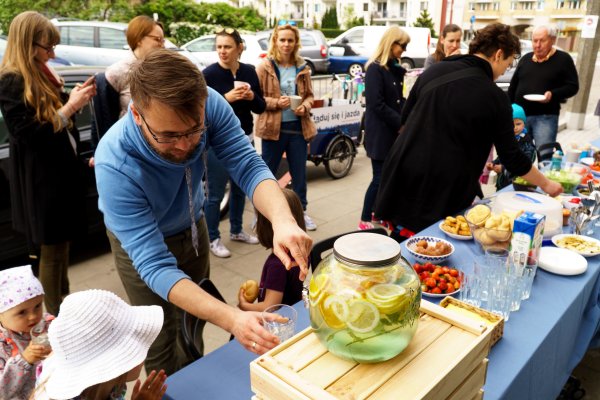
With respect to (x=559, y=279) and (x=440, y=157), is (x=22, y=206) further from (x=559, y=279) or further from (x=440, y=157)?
(x=559, y=279)

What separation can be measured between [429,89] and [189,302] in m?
1.92

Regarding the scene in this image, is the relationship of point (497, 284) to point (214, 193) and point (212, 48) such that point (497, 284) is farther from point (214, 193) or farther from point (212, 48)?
point (212, 48)

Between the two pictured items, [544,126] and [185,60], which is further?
[544,126]

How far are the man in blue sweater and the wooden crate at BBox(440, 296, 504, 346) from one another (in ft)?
1.94

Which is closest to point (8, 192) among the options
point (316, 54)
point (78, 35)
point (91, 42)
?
point (91, 42)

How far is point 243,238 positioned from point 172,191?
266 cm

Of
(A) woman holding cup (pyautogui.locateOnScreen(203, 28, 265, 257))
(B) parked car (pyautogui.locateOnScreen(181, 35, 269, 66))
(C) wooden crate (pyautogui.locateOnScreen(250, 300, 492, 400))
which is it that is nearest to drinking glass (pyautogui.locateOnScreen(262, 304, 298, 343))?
(C) wooden crate (pyautogui.locateOnScreen(250, 300, 492, 400))

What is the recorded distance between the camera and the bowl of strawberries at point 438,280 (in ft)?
6.18

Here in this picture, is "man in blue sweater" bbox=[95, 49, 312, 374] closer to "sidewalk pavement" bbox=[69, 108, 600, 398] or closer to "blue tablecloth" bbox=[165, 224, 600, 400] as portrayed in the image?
"blue tablecloth" bbox=[165, 224, 600, 400]

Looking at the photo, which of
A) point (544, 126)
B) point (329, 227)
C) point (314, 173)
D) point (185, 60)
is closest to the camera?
point (185, 60)

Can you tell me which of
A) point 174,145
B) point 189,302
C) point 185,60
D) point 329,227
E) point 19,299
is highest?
point 185,60

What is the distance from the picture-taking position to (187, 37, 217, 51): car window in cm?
1310

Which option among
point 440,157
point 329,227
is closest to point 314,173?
point 329,227

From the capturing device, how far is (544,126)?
17.6ft
